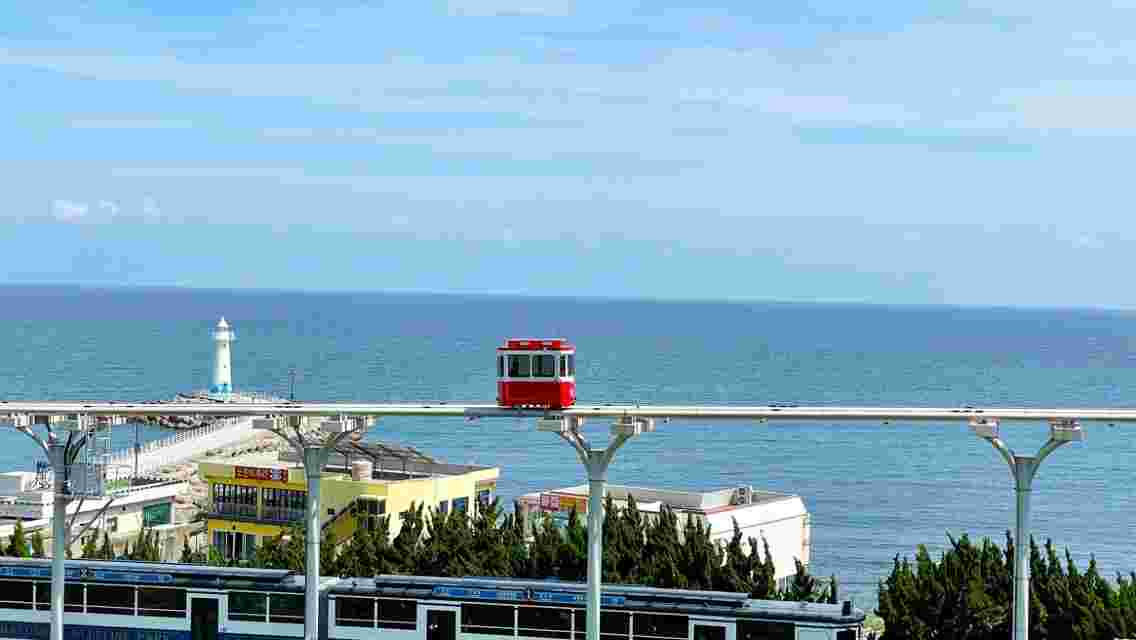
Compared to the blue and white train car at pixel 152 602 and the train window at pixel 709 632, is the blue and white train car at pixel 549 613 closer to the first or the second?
the train window at pixel 709 632

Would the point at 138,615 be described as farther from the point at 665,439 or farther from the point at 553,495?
the point at 665,439

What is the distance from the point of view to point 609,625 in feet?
81.4

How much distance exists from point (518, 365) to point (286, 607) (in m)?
6.79

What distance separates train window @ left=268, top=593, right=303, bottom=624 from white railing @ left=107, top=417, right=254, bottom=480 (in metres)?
45.8

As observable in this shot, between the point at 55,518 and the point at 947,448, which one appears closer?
the point at 55,518

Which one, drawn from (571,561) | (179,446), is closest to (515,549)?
(571,561)

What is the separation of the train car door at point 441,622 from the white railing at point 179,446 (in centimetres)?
4748

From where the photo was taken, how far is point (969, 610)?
29.8 meters

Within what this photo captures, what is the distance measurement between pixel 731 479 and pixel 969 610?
63.3 metres

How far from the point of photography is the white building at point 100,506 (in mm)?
52125

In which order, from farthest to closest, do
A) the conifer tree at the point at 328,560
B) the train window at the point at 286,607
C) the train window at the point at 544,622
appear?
the conifer tree at the point at 328,560
the train window at the point at 286,607
the train window at the point at 544,622

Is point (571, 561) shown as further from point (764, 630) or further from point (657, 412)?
point (657, 412)

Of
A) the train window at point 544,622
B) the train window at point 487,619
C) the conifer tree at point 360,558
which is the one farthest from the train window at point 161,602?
the conifer tree at point 360,558

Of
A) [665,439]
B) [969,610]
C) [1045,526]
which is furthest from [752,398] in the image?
[969,610]
